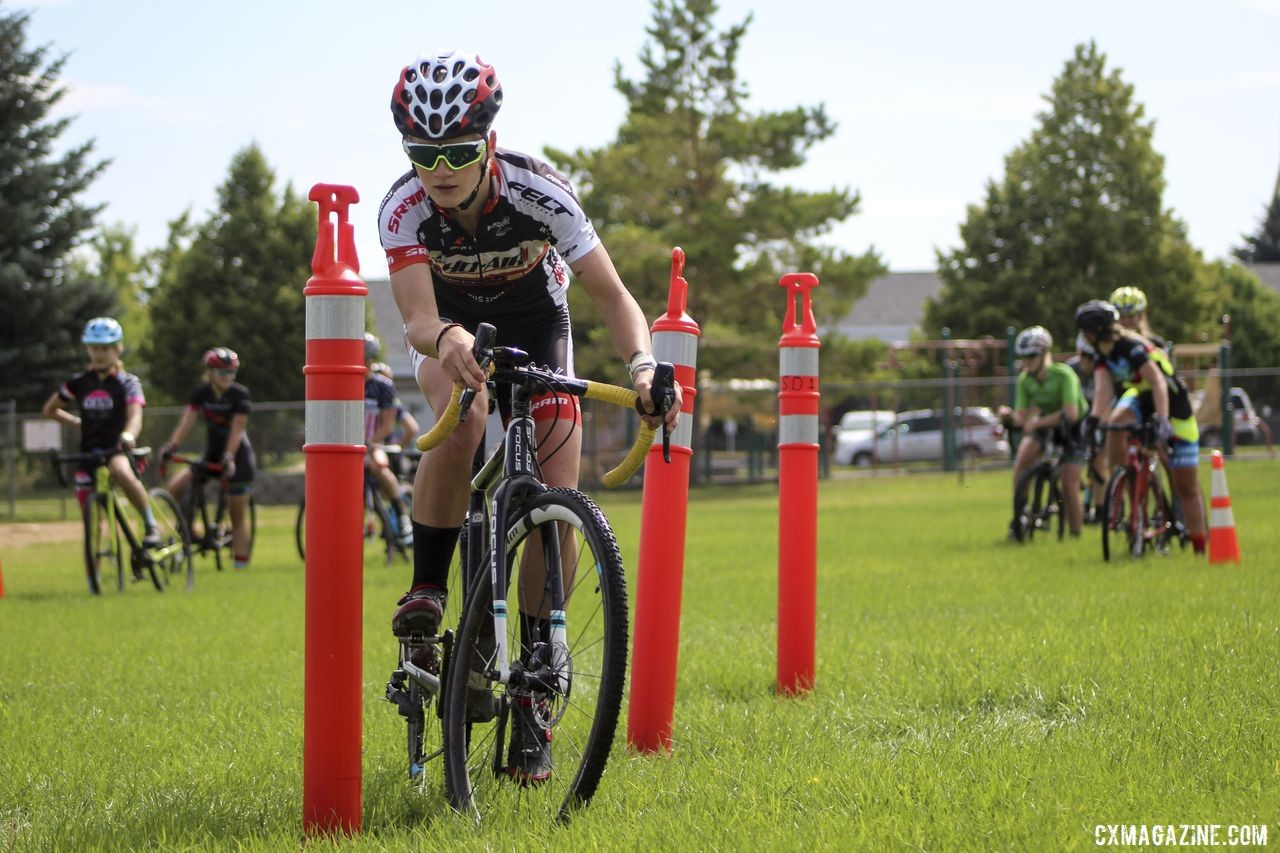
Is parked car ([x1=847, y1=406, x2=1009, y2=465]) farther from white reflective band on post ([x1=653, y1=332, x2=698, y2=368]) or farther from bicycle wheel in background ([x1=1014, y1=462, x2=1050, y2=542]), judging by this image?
white reflective band on post ([x1=653, y1=332, x2=698, y2=368])

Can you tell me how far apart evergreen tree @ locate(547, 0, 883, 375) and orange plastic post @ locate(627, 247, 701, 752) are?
105 feet

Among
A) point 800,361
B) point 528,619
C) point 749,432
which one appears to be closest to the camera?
point 528,619

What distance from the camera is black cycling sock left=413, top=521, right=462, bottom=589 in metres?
4.75

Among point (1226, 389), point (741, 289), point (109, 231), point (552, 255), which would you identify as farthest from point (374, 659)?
point (109, 231)

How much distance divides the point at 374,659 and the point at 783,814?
4476 mm

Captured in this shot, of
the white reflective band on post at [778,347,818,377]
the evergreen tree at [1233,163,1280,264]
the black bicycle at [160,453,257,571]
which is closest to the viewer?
the white reflective band on post at [778,347,818,377]

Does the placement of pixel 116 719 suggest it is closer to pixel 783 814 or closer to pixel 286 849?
pixel 286 849

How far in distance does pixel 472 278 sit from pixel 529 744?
154 cm

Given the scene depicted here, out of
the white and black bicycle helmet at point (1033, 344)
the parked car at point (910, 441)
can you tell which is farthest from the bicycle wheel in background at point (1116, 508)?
the parked car at point (910, 441)

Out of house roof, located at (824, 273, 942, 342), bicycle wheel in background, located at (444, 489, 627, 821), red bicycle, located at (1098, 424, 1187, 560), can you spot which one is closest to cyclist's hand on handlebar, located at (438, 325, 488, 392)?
bicycle wheel in background, located at (444, 489, 627, 821)

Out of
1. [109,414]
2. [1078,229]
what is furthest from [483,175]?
[1078,229]

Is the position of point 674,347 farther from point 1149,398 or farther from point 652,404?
point 1149,398

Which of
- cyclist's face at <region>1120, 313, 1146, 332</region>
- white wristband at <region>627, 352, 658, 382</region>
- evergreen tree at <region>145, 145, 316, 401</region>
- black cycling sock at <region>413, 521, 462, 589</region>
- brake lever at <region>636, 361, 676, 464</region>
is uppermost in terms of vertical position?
evergreen tree at <region>145, 145, 316, 401</region>

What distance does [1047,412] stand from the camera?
14.6 metres
